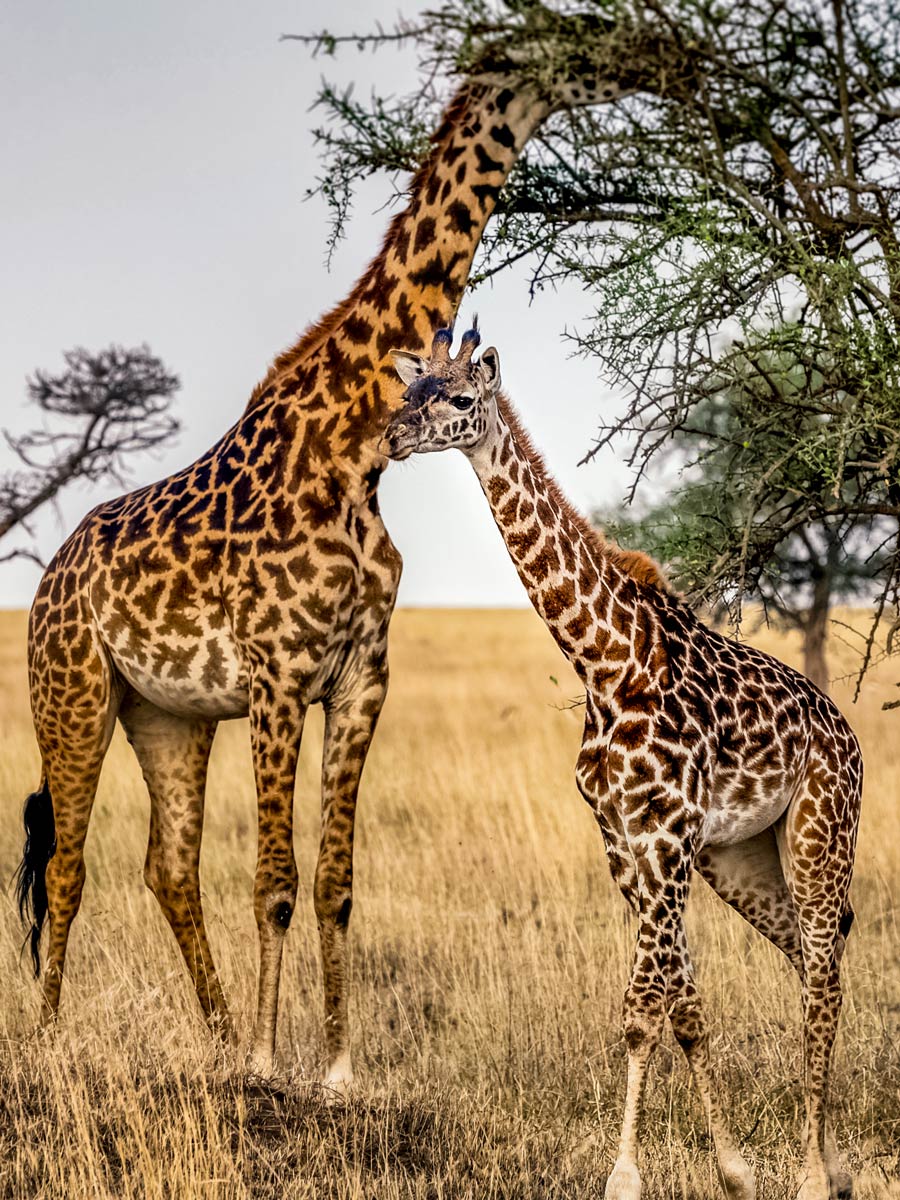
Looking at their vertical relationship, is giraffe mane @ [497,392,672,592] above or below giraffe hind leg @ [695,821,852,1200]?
above

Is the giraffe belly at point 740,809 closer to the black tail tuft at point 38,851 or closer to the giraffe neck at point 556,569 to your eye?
the giraffe neck at point 556,569

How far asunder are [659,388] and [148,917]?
4.38m

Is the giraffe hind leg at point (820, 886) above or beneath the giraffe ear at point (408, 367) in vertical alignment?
beneath

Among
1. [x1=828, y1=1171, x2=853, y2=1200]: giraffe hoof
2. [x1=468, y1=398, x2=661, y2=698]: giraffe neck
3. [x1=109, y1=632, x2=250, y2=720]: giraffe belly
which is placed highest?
[x1=468, y1=398, x2=661, y2=698]: giraffe neck

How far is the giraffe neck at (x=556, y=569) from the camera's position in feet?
17.8

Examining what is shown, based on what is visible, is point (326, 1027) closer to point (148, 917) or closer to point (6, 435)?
point (148, 917)

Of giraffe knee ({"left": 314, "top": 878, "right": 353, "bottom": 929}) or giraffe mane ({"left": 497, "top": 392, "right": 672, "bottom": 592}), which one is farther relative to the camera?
giraffe knee ({"left": 314, "top": 878, "right": 353, "bottom": 929})

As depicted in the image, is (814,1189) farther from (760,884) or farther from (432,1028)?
(432,1028)

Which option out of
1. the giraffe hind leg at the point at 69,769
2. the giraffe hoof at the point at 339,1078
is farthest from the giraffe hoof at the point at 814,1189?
the giraffe hind leg at the point at 69,769

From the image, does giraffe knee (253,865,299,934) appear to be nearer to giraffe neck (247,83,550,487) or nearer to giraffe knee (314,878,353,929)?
giraffe knee (314,878,353,929)

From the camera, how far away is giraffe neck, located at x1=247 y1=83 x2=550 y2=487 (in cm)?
642

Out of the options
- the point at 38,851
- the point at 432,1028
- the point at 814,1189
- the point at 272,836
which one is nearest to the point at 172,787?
the point at 38,851

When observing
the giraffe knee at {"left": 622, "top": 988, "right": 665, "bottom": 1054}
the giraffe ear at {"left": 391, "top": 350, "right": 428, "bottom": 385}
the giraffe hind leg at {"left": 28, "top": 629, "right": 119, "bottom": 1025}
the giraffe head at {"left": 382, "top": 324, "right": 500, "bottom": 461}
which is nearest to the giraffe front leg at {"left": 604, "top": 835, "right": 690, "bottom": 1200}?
the giraffe knee at {"left": 622, "top": 988, "right": 665, "bottom": 1054}

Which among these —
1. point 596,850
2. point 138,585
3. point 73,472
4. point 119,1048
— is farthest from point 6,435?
point 119,1048
